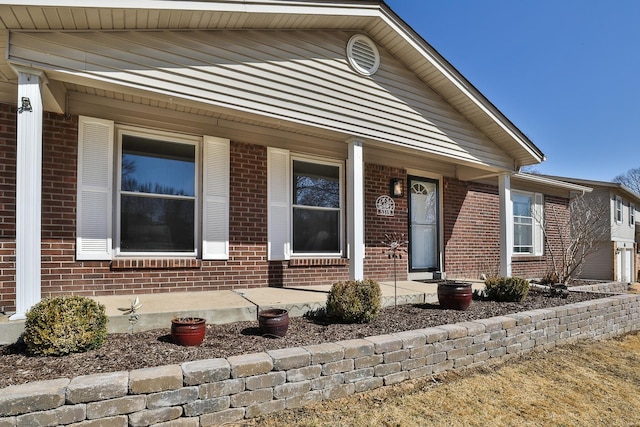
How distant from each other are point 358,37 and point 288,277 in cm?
382

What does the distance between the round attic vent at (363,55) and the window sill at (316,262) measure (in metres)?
3.04

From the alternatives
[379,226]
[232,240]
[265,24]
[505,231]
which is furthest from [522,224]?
[265,24]

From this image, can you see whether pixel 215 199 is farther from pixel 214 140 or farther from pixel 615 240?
pixel 615 240

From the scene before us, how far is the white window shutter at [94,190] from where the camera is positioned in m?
4.66

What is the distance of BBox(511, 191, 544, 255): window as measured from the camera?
10242mm

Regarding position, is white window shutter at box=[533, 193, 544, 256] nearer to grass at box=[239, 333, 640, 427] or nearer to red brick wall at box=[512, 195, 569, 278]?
red brick wall at box=[512, 195, 569, 278]

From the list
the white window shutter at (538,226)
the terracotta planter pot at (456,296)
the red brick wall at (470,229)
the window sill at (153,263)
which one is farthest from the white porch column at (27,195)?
the white window shutter at (538,226)

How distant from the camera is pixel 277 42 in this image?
193 inches

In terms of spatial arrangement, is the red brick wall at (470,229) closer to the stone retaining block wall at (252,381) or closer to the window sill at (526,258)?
the window sill at (526,258)

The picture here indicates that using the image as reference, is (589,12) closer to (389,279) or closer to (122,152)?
(389,279)

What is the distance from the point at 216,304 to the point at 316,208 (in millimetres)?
2704

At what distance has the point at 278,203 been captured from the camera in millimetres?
6090

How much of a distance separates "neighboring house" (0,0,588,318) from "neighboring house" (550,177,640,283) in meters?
10.7

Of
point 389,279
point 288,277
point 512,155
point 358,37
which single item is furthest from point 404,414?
point 512,155
